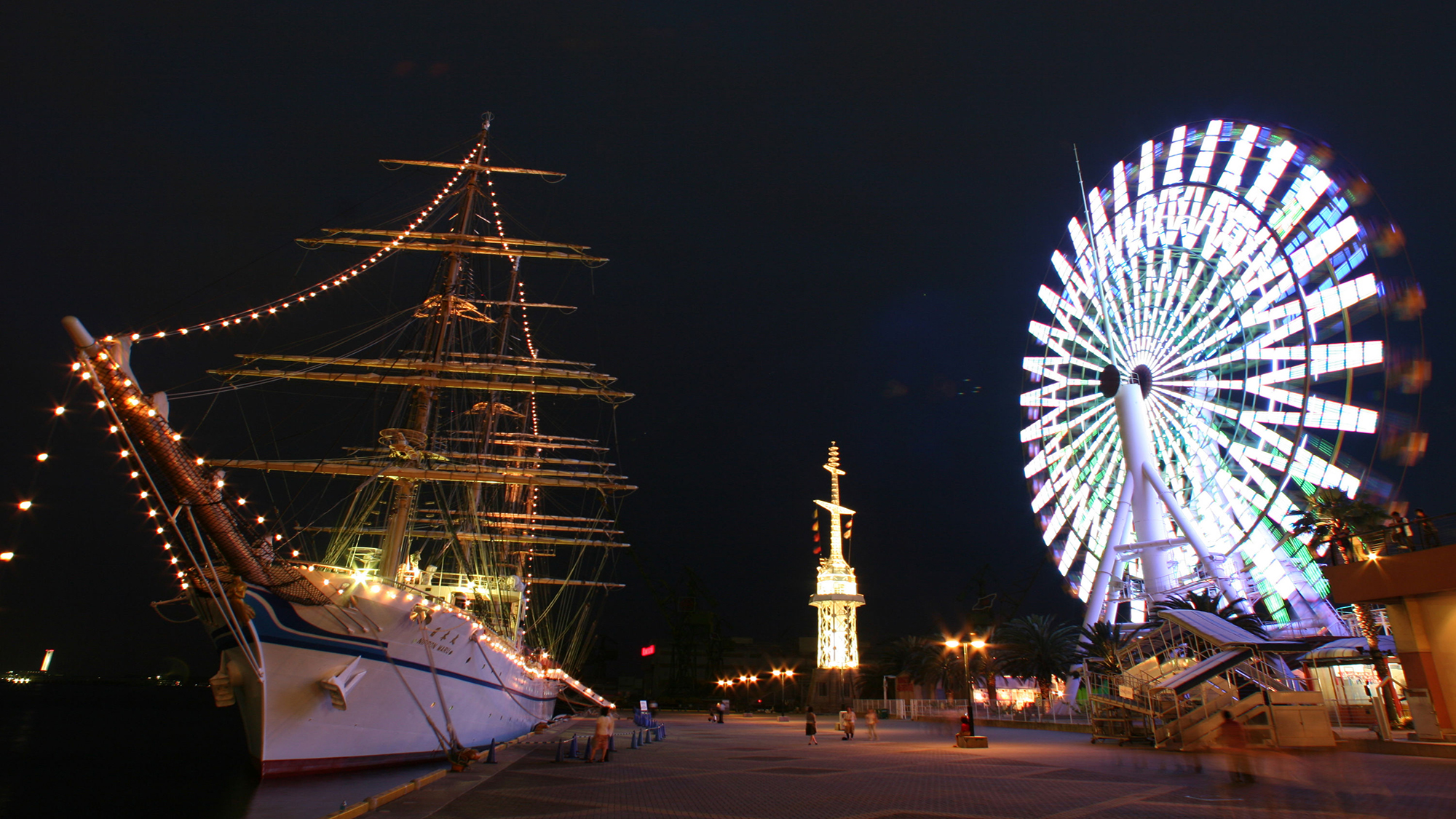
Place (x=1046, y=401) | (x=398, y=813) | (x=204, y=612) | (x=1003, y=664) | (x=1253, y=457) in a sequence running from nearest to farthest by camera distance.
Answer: (x=398, y=813), (x=204, y=612), (x=1253, y=457), (x=1046, y=401), (x=1003, y=664)

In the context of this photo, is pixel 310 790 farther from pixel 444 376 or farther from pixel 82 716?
pixel 82 716

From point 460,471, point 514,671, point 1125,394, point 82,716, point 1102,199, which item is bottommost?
point 82,716

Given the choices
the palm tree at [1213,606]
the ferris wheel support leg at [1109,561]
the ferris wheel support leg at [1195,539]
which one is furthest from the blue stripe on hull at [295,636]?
the ferris wheel support leg at [1109,561]

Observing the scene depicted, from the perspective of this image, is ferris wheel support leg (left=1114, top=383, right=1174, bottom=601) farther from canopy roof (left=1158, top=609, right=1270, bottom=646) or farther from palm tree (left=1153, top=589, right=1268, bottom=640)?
canopy roof (left=1158, top=609, right=1270, bottom=646)

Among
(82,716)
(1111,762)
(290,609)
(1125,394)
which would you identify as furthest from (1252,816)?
(82,716)

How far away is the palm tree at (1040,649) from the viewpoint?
40938 millimetres

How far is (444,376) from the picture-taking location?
101 ft

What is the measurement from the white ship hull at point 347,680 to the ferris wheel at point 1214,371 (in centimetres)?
2893

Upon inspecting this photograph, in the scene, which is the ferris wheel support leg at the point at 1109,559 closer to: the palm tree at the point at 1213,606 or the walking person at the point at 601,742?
the palm tree at the point at 1213,606

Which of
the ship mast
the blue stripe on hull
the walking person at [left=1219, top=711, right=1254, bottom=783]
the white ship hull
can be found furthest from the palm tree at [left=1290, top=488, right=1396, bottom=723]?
the ship mast

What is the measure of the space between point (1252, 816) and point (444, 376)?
2860cm

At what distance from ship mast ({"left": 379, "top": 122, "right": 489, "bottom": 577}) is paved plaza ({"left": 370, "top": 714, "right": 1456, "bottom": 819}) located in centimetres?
1138

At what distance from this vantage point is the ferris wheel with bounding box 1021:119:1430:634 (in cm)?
2552

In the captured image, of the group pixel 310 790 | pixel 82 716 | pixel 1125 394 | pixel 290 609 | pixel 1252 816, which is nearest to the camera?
pixel 1252 816
